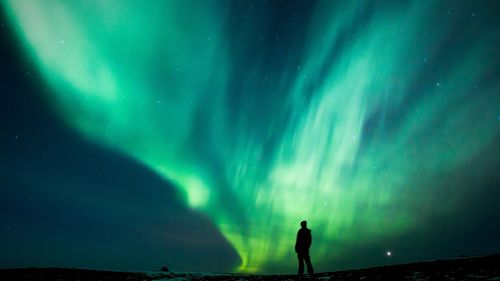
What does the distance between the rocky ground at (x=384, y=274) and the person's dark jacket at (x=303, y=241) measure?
3.27 metres

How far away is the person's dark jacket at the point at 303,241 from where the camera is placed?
47.5 feet

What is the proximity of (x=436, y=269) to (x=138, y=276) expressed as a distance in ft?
41.5

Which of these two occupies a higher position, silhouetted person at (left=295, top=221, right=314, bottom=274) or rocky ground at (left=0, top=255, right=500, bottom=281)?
silhouetted person at (left=295, top=221, right=314, bottom=274)

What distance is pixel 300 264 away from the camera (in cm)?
1431

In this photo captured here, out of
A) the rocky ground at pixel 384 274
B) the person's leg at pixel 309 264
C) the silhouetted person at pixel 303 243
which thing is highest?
the silhouetted person at pixel 303 243

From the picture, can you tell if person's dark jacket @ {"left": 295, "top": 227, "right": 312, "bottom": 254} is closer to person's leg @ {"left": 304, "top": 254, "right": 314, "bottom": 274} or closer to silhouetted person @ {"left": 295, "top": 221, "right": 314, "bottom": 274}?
silhouetted person @ {"left": 295, "top": 221, "right": 314, "bottom": 274}

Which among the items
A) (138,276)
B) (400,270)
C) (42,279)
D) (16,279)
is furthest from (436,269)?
(16,279)

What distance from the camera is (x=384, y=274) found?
926 cm

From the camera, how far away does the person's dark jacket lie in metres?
14.5

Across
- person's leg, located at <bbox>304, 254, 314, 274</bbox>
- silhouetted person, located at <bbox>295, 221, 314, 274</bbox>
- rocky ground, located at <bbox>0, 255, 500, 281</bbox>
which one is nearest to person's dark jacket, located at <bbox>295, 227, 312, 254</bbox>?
silhouetted person, located at <bbox>295, 221, 314, 274</bbox>

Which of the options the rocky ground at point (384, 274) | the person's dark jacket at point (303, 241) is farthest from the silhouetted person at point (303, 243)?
the rocky ground at point (384, 274)

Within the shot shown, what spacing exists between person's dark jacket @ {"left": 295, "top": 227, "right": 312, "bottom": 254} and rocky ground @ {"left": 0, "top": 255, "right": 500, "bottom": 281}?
3.27m

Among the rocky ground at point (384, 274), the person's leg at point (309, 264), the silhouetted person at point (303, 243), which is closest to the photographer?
the rocky ground at point (384, 274)

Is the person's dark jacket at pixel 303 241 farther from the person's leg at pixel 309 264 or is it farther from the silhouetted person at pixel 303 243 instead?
the person's leg at pixel 309 264
